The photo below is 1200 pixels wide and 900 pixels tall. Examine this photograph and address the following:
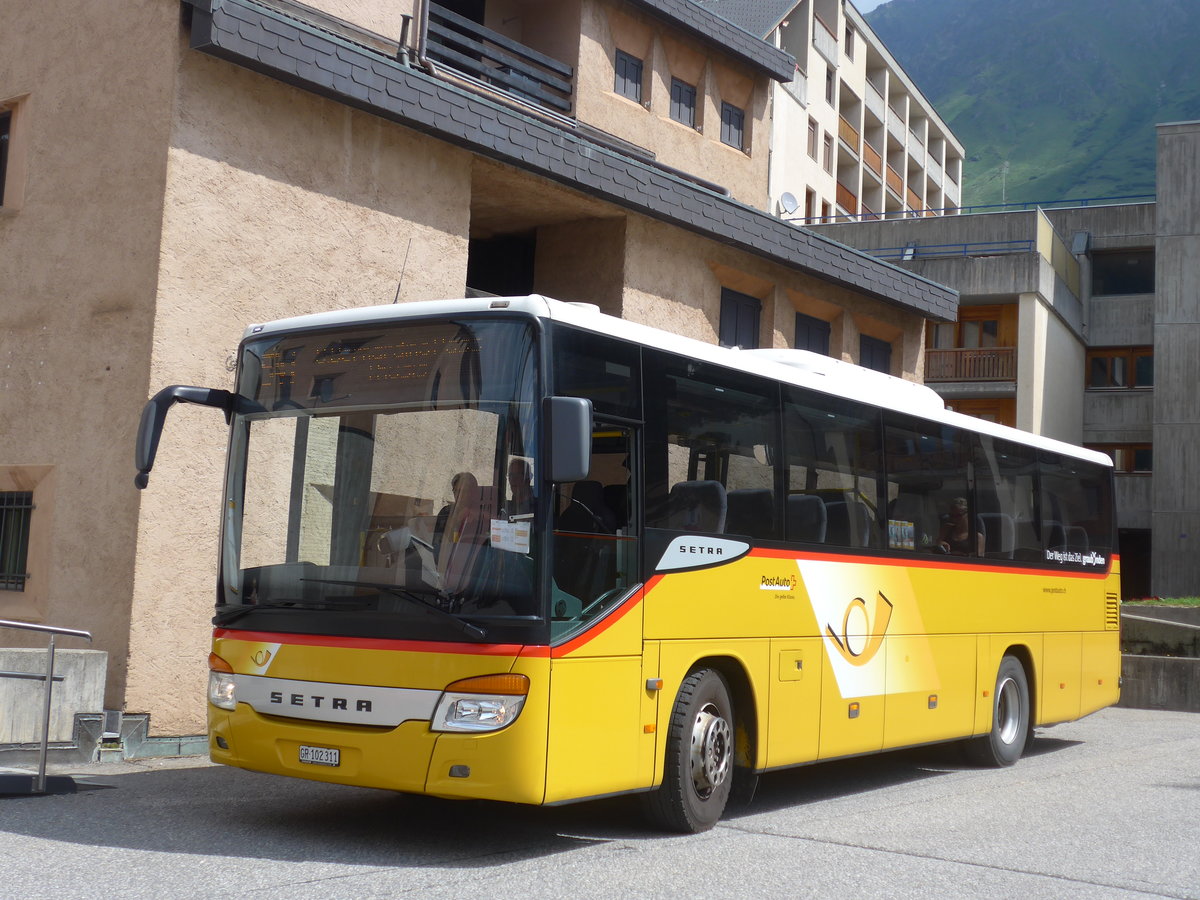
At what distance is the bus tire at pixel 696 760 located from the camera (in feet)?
27.8

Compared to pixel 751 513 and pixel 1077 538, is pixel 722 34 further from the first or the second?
pixel 751 513

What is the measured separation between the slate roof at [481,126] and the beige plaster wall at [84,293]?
0.69 metres

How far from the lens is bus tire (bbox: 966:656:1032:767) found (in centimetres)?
1304

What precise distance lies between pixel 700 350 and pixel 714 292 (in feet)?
32.5

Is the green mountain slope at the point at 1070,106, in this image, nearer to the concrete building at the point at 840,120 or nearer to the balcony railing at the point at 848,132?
the concrete building at the point at 840,120

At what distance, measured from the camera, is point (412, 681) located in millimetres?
7551

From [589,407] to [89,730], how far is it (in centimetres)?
609

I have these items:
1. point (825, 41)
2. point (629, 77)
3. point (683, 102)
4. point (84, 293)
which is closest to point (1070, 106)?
point (825, 41)

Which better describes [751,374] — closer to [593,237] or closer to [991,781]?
[991,781]

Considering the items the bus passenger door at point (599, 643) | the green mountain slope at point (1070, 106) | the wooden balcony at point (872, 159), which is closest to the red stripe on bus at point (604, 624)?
the bus passenger door at point (599, 643)

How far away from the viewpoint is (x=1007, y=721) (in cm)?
1334

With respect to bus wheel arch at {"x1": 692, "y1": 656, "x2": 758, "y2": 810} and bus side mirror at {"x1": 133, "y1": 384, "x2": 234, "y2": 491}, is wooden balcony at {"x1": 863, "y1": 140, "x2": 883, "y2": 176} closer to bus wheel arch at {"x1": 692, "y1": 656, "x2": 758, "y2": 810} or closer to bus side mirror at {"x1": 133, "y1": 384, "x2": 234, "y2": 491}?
bus wheel arch at {"x1": 692, "y1": 656, "x2": 758, "y2": 810}

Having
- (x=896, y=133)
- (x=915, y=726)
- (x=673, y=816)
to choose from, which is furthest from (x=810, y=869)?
(x=896, y=133)

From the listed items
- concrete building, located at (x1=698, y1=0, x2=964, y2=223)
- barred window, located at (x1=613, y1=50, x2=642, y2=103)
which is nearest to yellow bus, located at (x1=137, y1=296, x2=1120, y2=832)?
barred window, located at (x1=613, y1=50, x2=642, y2=103)
